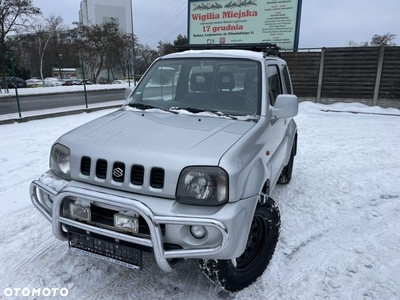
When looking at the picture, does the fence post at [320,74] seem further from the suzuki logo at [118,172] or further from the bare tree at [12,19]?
the bare tree at [12,19]

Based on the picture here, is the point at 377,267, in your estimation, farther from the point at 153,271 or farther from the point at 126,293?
the point at 126,293

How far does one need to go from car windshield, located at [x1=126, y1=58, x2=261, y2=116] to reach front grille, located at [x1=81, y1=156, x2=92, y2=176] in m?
1.13

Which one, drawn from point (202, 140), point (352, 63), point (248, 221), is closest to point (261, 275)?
point (248, 221)

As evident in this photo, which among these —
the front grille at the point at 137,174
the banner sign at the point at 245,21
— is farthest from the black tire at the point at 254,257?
the banner sign at the point at 245,21

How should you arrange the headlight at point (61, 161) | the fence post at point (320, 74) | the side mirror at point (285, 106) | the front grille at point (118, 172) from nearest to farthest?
1. the front grille at point (118, 172)
2. the headlight at point (61, 161)
3. the side mirror at point (285, 106)
4. the fence post at point (320, 74)

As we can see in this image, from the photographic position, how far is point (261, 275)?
2803 mm

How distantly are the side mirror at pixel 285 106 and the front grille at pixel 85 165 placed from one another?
188 cm

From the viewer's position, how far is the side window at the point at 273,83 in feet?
11.5

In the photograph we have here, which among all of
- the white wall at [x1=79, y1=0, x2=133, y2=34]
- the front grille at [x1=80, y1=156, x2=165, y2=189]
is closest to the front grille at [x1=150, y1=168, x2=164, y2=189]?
the front grille at [x1=80, y1=156, x2=165, y2=189]

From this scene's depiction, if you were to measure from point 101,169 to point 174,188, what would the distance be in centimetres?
64

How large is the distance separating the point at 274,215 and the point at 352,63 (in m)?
13.1

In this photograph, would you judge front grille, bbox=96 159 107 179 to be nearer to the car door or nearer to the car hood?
the car hood

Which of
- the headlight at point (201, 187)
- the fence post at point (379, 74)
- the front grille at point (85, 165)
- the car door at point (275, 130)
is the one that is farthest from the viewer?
the fence post at point (379, 74)

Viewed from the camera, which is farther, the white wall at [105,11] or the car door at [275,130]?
the white wall at [105,11]
